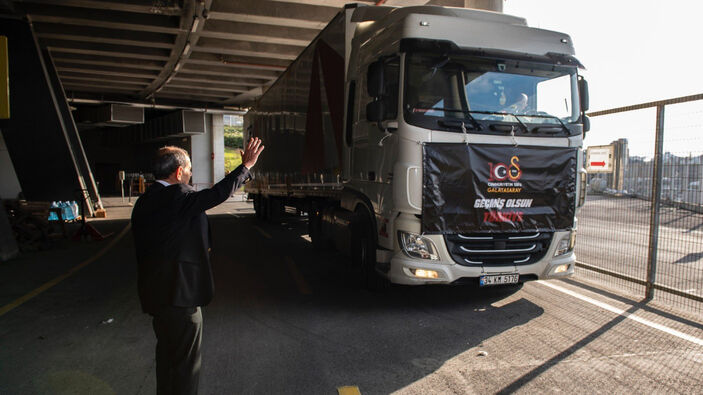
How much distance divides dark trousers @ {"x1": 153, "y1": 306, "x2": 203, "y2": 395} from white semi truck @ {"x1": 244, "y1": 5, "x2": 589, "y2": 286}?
8.78 feet

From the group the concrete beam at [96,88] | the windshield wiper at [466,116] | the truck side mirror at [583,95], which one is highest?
Result: the concrete beam at [96,88]

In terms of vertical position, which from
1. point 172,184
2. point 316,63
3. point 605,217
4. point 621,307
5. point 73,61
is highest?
point 73,61

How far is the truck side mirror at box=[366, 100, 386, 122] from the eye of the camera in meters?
5.17

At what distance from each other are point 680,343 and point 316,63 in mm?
6490

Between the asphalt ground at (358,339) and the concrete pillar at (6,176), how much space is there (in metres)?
16.3

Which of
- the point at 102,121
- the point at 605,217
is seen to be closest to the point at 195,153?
the point at 102,121

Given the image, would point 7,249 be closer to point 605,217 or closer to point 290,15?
point 290,15

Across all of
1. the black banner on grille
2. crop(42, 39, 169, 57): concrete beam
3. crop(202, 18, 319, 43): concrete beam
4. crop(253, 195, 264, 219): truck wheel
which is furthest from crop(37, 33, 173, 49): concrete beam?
the black banner on grille

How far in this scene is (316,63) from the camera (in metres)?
8.17

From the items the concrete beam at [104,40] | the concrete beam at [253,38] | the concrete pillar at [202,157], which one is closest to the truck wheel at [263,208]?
the concrete beam at [253,38]

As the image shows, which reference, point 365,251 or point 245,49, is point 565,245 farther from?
point 245,49

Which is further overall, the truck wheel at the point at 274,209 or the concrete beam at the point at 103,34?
the concrete beam at the point at 103,34

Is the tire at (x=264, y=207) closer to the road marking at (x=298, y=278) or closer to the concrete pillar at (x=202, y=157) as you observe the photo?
the road marking at (x=298, y=278)

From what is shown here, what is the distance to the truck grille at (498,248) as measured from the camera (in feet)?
16.9
